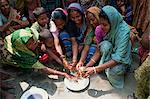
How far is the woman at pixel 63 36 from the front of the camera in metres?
3.49

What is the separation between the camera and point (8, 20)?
151 inches

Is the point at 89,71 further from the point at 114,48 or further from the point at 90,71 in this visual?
the point at 114,48

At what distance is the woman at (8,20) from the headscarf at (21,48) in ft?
1.45

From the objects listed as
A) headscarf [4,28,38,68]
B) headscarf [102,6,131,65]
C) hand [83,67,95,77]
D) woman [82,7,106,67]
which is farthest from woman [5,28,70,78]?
headscarf [102,6,131,65]

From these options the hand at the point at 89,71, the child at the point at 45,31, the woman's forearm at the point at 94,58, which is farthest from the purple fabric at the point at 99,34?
the child at the point at 45,31

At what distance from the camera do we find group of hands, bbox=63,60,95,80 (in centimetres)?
316

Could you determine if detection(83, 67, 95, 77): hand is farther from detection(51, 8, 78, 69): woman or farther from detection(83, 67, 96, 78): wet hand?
detection(51, 8, 78, 69): woman

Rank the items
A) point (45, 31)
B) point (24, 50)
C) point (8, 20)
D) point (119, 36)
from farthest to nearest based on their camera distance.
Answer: point (8, 20) < point (45, 31) < point (24, 50) < point (119, 36)

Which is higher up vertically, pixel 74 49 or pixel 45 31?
pixel 45 31

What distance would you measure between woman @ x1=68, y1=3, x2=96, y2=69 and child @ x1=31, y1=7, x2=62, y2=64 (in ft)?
0.90

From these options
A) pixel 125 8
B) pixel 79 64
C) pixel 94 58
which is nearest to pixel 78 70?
pixel 79 64

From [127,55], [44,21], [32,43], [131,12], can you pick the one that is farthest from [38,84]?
[131,12]

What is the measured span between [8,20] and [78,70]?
118 centimetres

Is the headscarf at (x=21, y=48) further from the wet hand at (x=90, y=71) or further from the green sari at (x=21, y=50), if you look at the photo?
the wet hand at (x=90, y=71)
